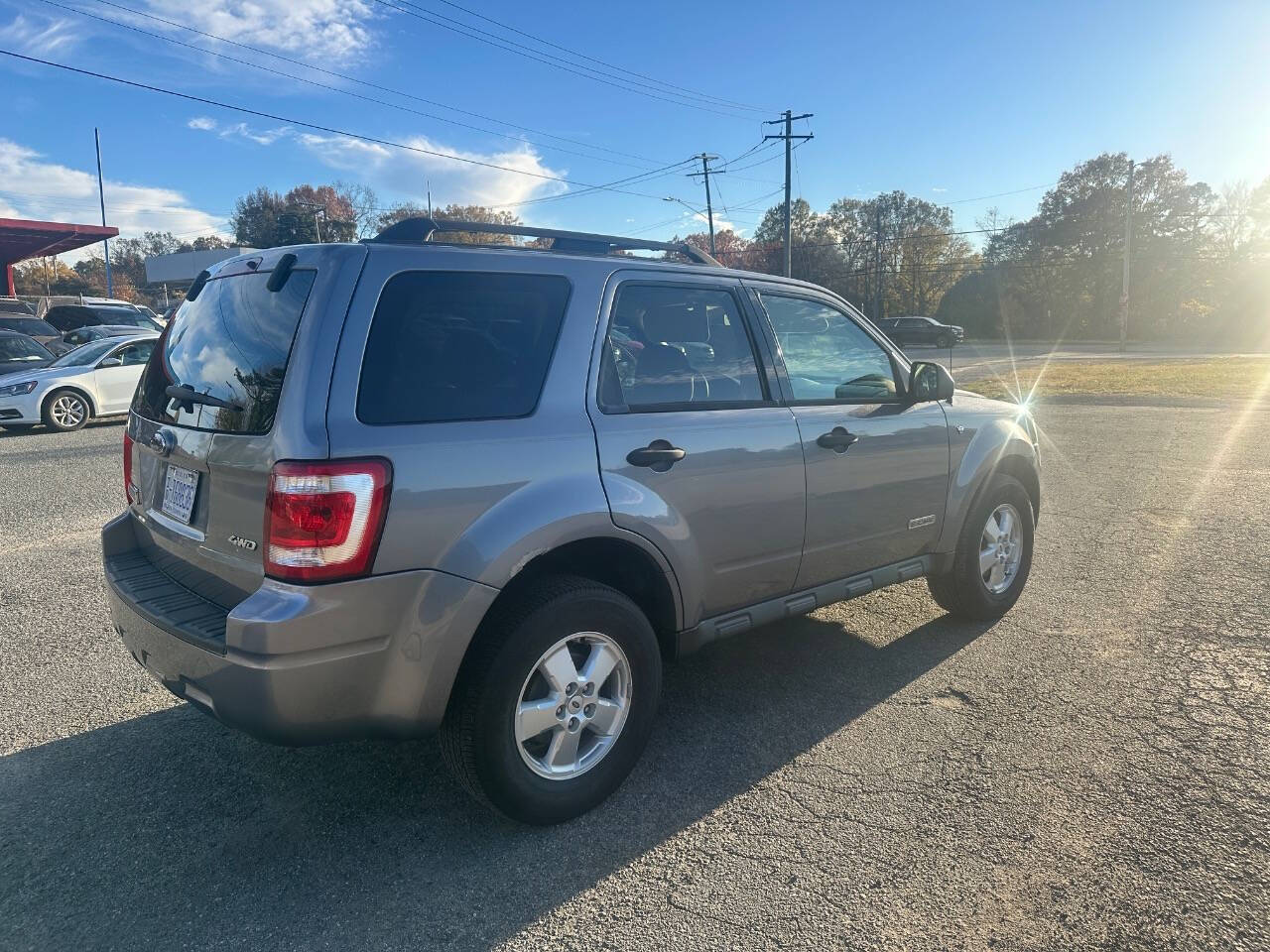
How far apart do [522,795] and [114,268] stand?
380 ft

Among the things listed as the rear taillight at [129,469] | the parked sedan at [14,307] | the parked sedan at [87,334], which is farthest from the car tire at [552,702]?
the parked sedan at [14,307]

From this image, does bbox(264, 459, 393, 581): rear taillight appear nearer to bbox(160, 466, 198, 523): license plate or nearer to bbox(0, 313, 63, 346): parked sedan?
bbox(160, 466, 198, 523): license plate

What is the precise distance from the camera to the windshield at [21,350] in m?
14.8

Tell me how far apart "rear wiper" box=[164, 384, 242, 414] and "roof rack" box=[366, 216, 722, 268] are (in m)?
0.70

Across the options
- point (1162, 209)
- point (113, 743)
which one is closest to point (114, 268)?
point (1162, 209)

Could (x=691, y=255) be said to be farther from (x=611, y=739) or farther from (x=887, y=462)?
(x=611, y=739)

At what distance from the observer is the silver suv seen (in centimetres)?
240

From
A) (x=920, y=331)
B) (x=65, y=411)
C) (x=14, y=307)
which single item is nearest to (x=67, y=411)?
(x=65, y=411)

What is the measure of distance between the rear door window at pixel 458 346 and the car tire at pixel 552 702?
0.65m

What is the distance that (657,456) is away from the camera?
302 centimetres

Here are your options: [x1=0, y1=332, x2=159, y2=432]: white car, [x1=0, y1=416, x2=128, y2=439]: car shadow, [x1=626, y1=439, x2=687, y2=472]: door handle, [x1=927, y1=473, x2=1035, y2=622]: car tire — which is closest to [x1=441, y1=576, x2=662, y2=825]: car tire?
[x1=626, y1=439, x2=687, y2=472]: door handle

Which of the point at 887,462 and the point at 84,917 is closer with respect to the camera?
the point at 84,917

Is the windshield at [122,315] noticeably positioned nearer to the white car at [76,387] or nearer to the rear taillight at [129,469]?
the white car at [76,387]

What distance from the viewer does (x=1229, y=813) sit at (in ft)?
9.58
